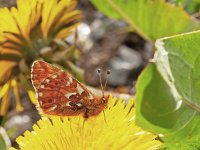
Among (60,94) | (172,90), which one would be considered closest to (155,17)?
(60,94)

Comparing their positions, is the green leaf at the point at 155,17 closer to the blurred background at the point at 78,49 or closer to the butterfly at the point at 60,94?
the blurred background at the point at 78,49

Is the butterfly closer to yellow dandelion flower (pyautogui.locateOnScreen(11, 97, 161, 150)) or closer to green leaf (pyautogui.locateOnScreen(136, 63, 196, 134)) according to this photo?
yellow dandelion flower (pyautogui.locateOnScreen(11, 97, 161, 150))

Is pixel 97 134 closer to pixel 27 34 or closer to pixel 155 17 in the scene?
pixel 155 17

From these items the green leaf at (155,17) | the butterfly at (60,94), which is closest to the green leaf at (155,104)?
the butterfly at (60,94)

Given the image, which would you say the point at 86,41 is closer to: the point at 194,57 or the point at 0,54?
the point at 0,54

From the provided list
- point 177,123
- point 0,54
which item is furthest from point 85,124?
point 0,54
